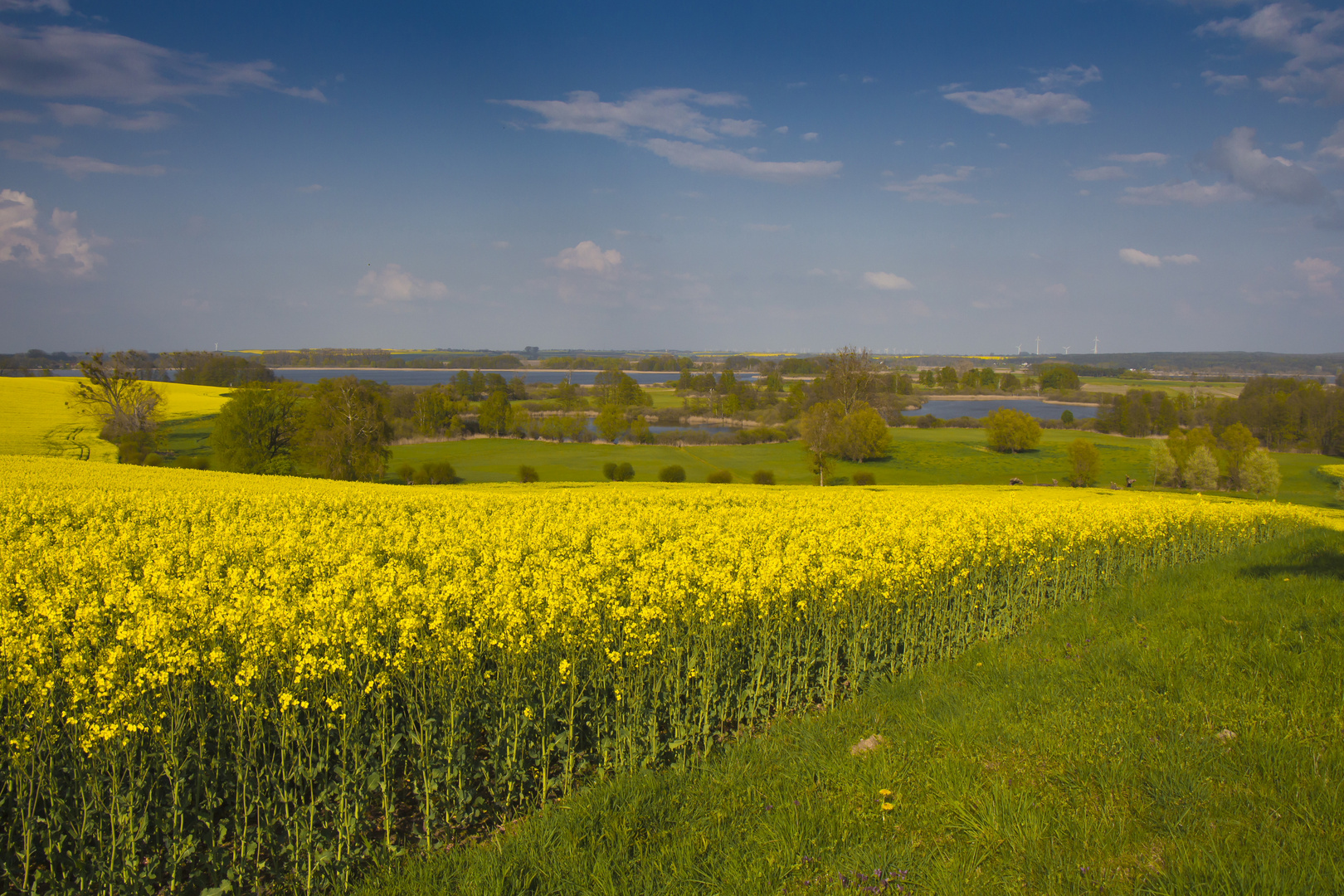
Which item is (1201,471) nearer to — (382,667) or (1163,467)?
(1163,467)

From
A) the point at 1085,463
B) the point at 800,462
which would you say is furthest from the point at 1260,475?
the point at 800,462

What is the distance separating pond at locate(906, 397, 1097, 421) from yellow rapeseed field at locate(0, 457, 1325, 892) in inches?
4708

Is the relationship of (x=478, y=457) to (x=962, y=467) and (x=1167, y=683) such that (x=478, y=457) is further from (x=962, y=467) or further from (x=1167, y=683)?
(x=1167, y=683)

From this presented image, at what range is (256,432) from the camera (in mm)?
55500

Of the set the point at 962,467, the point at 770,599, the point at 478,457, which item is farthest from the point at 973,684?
the point at 962,467

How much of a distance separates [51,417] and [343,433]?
98.2 ft

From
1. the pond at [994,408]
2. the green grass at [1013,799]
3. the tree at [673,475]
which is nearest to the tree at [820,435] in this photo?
the tree at [673,475]

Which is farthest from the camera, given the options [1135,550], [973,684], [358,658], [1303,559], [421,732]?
[1135,550]

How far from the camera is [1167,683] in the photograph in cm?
640

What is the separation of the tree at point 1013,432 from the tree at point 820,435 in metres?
32.4

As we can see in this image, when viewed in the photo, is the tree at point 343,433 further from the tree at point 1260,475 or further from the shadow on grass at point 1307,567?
the tree at point 1260,475

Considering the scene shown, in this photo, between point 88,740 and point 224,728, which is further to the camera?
point 224,728

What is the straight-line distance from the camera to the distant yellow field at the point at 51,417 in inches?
1969

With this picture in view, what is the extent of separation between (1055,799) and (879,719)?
2049mm
